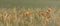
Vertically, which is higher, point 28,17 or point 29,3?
point 29,3

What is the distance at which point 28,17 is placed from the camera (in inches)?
116

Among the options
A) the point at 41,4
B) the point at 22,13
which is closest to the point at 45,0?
the point at 41,4

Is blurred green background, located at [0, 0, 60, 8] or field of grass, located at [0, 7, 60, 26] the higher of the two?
blurred green background, located at [0, 0, 60, 8]

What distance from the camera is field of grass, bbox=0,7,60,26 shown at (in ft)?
9.63

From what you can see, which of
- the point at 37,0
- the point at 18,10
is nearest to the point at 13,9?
the point at 18,10

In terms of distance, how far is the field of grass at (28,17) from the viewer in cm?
294

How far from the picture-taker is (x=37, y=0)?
2.94 m

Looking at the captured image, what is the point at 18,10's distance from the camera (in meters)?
2.94

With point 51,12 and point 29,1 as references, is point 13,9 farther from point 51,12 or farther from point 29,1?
point 51,12

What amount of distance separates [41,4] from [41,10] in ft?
0.18

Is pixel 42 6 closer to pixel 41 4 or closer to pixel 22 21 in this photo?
pixel 41 4

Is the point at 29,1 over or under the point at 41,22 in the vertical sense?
over

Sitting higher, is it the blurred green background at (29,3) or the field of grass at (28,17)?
the blurred green background at (29,3)

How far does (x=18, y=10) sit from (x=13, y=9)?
0.15ft
